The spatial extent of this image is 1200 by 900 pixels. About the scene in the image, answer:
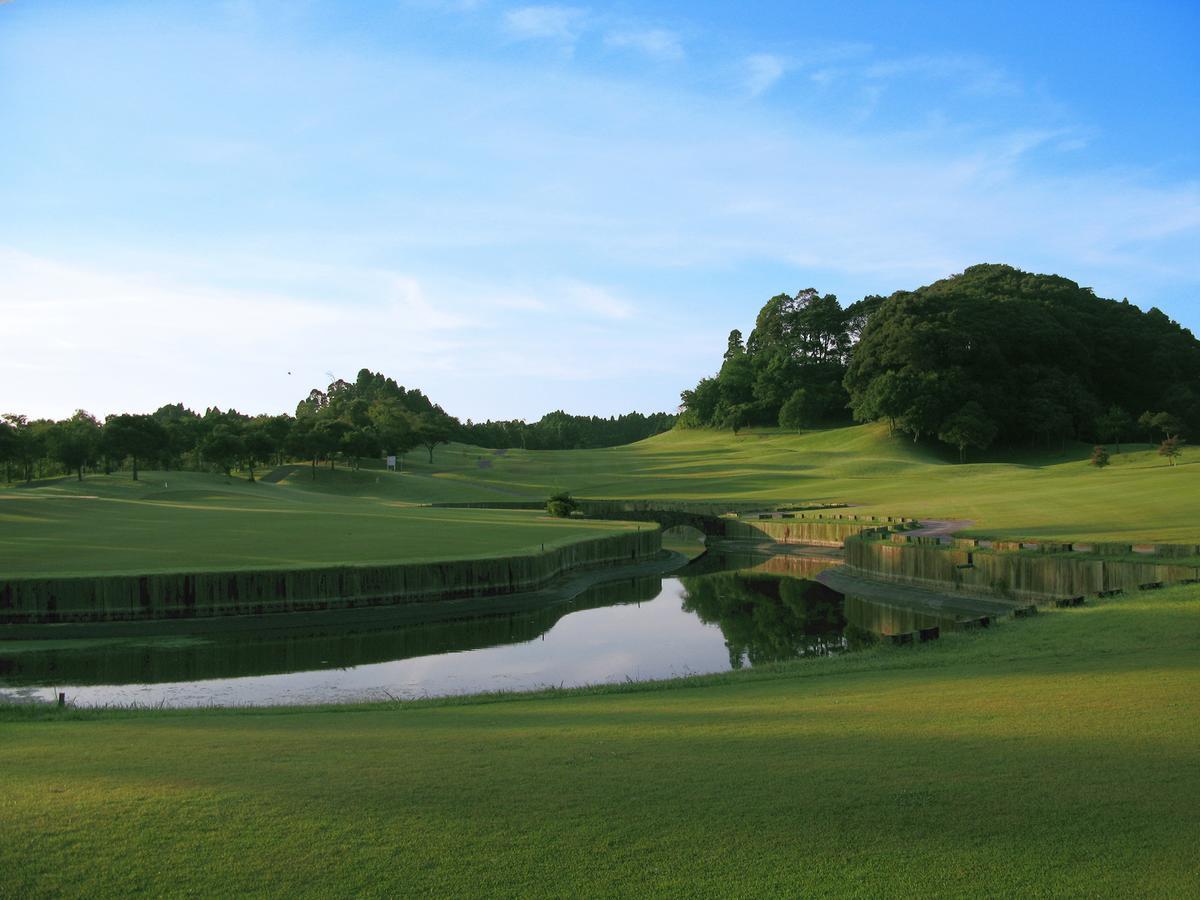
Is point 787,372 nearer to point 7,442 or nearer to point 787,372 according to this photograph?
point 787,372

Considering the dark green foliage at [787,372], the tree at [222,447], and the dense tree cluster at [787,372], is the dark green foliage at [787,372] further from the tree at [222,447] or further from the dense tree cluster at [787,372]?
the tree at [222,447]

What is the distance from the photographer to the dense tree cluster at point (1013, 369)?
3521 inches

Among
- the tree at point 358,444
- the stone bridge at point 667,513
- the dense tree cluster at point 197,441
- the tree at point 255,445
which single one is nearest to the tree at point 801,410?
the dense tree cluster at point 197,441

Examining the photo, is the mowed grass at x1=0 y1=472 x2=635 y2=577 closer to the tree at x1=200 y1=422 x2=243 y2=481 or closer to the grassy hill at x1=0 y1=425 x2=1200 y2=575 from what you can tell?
the grassy hill at x1=0 y1=425 x2=1200 y2=575

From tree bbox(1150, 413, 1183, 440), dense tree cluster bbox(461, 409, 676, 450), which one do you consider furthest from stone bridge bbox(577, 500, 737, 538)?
dense tree cluster bbox(461, 409, 676, 450)

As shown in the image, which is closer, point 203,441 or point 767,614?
point 767,614

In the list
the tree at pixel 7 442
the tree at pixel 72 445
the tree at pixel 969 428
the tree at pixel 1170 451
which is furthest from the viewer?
the tree at pixel 969 428

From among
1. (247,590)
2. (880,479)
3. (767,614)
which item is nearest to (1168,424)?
(880,479)

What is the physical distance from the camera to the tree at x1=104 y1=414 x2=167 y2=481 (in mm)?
71188

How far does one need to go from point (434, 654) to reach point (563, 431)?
473ft

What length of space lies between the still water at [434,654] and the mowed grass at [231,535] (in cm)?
383

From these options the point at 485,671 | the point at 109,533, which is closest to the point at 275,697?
the point at 485,671

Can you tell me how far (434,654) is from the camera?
2641 centimetres

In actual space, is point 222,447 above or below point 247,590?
above
